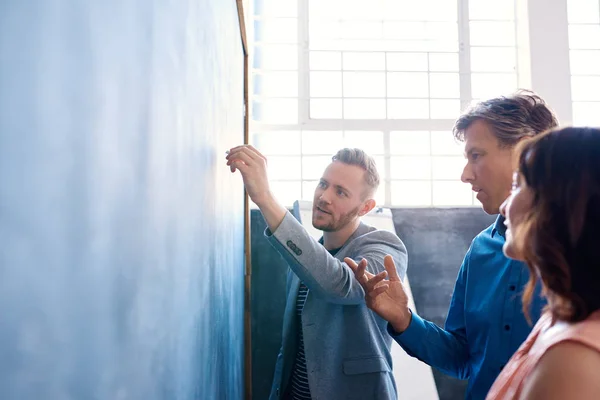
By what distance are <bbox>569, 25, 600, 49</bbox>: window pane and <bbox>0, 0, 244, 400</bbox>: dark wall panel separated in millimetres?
3931

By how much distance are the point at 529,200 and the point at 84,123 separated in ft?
2.02

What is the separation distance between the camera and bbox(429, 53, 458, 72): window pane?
3873 millimetres

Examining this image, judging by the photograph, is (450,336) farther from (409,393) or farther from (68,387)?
(409,393)

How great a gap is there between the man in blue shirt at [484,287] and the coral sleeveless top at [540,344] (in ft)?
1.08

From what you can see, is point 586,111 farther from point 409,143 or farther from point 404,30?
point 404,30

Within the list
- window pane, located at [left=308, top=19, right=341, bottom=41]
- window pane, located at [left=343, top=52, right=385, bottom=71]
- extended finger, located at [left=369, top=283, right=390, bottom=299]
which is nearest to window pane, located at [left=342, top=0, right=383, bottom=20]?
window pane, located at [left=308, top=19, right=341, bottom=41]

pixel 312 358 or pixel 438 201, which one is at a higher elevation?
pixel 438 201

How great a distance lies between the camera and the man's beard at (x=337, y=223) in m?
1.74

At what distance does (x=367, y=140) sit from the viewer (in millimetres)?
3797

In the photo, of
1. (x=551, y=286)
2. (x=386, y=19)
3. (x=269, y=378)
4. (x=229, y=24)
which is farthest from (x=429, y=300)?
(x=551, y=286)

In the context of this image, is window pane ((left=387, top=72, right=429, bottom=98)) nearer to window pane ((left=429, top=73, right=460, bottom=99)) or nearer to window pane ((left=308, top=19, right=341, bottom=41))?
window pane ((left=429, top=73, right=460, bottom=99))

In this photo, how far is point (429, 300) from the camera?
326 centimetres

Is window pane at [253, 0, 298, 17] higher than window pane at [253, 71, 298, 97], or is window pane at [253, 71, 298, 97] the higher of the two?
window pane at [253, 0, 298, 17]

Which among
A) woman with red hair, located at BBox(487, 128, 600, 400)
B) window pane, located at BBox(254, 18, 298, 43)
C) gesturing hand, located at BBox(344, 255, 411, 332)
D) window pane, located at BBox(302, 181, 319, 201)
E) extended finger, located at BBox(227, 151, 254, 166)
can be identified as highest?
window pane, located at BBox(254, 18, 298, 43)
